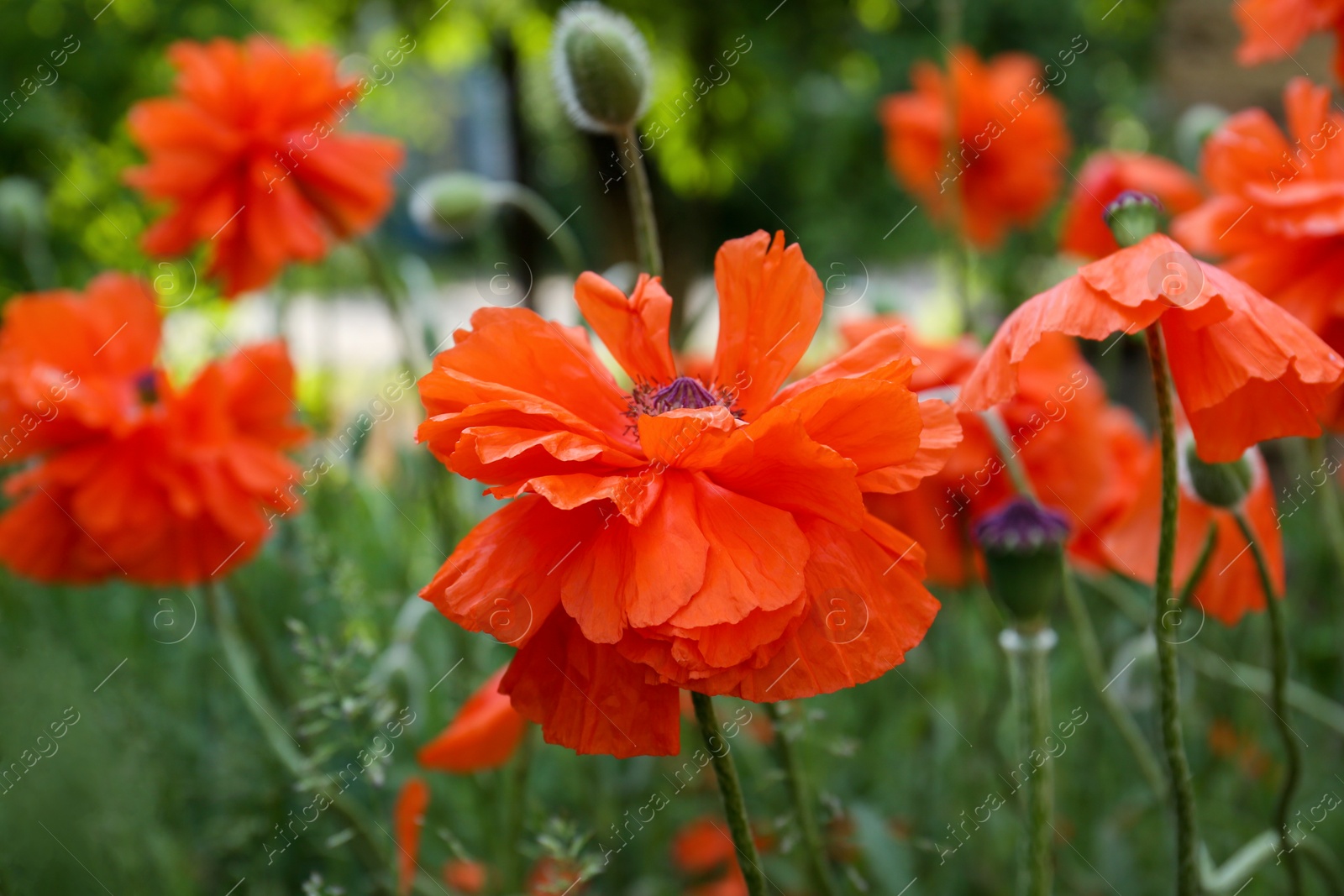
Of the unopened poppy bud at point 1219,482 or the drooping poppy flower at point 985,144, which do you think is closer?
the unopened poppy bud at point 1219,482

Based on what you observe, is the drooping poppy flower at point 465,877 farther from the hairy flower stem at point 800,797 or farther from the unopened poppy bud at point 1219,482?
the unopened poppy bud at point 1219,482

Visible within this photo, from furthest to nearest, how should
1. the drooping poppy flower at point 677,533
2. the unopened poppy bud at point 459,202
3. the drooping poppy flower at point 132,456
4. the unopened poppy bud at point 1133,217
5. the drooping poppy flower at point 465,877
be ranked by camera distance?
the unopened poppy bud at point 459,202
the drooping poppy flower at point 465,877
the drooping poppy flower at point 132,456
the unopened poppy bud at point 1133,217
the drooping poppy flower at point 677,533

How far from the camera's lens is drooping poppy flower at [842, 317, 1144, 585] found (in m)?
1.21

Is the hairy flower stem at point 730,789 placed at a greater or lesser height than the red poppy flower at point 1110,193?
greater

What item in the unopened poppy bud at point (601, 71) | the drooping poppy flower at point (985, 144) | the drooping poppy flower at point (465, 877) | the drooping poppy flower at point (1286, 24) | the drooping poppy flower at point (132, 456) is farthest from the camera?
the drooping poppy flower at point (985, 144)

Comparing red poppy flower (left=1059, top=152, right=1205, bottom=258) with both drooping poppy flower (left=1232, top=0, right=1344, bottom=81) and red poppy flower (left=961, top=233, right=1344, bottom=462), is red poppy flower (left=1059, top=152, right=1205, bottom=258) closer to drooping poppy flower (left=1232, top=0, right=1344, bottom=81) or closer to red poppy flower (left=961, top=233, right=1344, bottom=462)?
drooping poppy flower (left=1232, top=0, right=1344, bottom=81)

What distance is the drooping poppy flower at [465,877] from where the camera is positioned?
1.50 m

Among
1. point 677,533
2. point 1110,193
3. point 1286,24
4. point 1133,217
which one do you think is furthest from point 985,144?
point 677,533

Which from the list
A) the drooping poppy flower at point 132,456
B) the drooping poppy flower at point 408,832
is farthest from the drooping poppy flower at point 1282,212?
the drooping poppy flower at point 132,456

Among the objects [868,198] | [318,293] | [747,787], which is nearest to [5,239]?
[318,293]

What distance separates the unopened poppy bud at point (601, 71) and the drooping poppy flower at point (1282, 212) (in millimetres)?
549

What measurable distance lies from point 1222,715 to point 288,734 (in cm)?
134

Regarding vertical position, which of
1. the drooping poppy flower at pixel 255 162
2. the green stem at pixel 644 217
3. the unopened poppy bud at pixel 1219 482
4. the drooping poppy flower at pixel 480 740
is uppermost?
the drooping poppy flower at pixel 255 162

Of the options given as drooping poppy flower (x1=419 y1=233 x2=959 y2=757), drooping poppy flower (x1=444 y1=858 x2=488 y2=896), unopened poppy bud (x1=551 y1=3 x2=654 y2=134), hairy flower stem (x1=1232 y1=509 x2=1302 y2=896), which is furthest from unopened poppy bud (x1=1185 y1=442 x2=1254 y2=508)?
drooping poppy flower (x1=444 y1=858 x2=488 y2=896)
